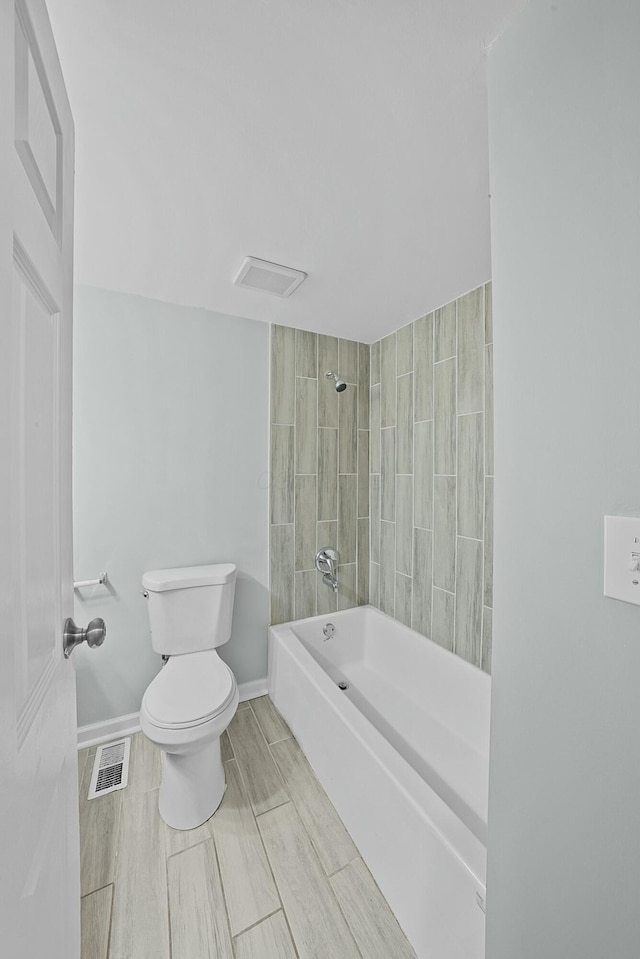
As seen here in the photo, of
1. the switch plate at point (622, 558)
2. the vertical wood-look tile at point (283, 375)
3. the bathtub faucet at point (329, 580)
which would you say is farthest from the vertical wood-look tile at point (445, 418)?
the switch plate at point (622, 558)

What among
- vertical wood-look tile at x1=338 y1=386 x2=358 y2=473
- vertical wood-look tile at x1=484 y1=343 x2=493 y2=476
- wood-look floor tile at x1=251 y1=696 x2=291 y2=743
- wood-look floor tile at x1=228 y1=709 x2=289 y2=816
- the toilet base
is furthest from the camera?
vertical wood-look tile at x1=338 y1=386 x2=358 y2=473

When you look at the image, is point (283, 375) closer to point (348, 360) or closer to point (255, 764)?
point (348, 360)

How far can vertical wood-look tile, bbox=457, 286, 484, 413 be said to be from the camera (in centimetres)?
185

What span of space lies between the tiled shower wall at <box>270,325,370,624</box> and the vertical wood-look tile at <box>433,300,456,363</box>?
24.6 inches

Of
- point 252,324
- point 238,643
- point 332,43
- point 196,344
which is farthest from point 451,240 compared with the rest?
point 238,643

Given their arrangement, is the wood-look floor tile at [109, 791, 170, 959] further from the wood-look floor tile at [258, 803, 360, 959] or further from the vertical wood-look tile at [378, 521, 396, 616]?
the vertical wood-look tile at [378, 521, 396, 616]

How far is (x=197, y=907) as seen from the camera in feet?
3.96

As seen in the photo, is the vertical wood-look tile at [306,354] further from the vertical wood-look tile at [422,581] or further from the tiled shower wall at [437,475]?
the vertical wood-look tile at [422,581]

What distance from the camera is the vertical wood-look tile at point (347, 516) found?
2.55 metres

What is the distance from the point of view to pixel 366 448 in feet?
8.69

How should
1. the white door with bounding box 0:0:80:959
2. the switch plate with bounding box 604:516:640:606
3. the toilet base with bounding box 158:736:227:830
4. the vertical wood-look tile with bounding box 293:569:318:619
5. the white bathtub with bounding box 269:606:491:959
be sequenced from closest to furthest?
the white door with bounding box 0:0:80:959 → the switch plate with bounding box 604:516:640:606 → the white bathtub with bounding box 269:606:491:959 → the toilet base with bounding box 158:736:227:830 → the vertical wood-look tile with bounding box 293:569:318:619

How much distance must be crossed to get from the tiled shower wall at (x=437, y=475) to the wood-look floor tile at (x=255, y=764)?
3.32 ft

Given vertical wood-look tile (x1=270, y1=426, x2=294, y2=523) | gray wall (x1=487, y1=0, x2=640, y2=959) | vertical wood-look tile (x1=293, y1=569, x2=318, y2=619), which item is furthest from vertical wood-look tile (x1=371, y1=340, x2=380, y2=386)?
gray wall (x1=487, y1=0, x2=640, y2=959)

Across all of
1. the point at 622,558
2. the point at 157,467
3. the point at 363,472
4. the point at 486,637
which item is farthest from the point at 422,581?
the point at 622,558
